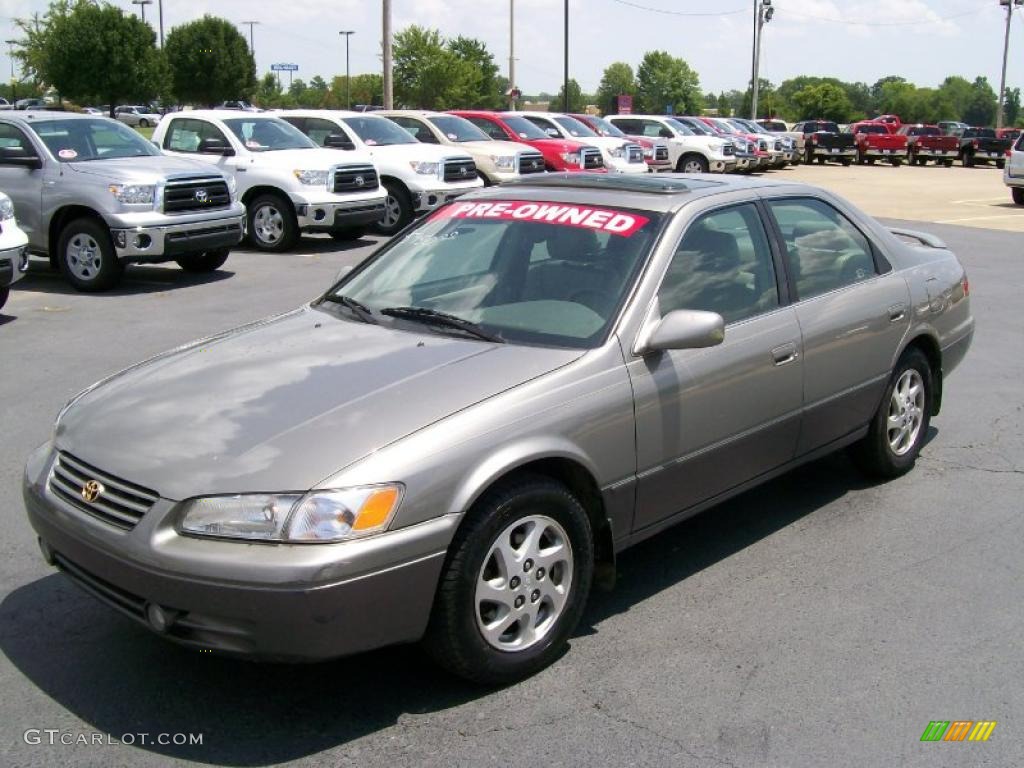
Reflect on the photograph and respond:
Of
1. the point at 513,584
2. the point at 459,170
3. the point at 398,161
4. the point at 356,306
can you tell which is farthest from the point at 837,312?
the point at 459,170

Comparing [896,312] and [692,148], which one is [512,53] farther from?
[896,312]

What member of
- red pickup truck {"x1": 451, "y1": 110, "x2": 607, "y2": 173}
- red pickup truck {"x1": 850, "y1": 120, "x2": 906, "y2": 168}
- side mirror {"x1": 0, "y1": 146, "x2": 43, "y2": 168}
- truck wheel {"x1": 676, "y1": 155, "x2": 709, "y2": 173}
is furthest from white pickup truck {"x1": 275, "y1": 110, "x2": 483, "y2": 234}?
red pickup truck {"x1": 850, "y1": 120, "x2": 906, "y2": 168}

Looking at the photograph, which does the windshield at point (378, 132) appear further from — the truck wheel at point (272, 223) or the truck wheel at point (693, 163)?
the truck wheel at point (693, 163)

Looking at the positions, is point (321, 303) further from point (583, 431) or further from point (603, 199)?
point (583, 431)

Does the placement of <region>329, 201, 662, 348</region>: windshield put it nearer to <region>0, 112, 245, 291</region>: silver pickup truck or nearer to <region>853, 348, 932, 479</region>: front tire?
<region>853, 348, 932, 479</region>: front tire

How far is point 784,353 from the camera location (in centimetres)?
468

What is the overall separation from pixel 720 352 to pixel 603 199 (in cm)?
83

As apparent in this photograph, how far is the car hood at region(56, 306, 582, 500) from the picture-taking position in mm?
3311

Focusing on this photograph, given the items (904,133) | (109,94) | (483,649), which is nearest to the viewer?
(483,649)

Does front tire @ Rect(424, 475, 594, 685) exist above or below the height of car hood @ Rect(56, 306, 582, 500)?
below

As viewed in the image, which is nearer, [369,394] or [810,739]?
[810,739]

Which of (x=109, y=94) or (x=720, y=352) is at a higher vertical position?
(x=109, y=94)

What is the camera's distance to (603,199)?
15.3 feet

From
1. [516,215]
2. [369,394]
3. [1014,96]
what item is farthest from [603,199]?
[1014,96]
